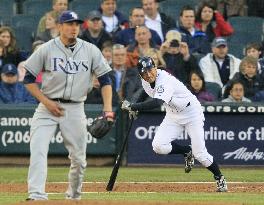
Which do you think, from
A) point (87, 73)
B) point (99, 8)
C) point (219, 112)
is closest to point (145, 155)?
point (219, 112)

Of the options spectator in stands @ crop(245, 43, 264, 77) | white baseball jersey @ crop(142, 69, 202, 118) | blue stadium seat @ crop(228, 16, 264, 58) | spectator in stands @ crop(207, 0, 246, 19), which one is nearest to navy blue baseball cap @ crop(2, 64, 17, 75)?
white baseball jersey @ crop(142, 69, 202, 118)

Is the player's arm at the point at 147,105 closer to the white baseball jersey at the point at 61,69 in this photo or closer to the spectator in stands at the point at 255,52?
the white baseball jersey at the point at 61,69

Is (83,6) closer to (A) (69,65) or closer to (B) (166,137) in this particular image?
A: (B) (166,137)

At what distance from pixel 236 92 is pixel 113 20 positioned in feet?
9.50

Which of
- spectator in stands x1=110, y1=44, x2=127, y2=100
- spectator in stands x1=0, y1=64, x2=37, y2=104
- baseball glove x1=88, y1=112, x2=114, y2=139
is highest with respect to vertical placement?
baseball glove x1=88, y1=112, x2=114, y2=139

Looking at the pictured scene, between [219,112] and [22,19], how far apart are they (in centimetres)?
456

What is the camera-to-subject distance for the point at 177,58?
15.5 meters

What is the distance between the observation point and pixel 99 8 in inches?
684

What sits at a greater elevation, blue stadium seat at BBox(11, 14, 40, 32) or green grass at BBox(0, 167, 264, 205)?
blue stadium seat at BBox(11, 14, 40, 32)

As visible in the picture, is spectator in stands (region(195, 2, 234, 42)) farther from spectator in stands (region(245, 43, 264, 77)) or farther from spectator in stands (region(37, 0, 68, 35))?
spectator in stands (region(37, 0, 68, 35))

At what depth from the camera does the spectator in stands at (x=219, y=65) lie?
15.7m

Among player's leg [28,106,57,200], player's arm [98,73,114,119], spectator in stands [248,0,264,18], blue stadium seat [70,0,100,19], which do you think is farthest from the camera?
spectator in stands [248,0,264,18]

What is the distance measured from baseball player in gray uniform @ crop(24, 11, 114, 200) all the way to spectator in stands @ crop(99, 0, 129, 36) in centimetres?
734

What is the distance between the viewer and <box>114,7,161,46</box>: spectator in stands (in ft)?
52.7
